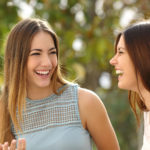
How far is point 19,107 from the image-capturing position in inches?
109

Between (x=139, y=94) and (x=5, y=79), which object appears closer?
(x=139, y=94)

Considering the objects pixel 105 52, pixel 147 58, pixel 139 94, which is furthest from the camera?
pixel 105 52

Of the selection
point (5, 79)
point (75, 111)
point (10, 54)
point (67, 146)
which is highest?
point (10, 54)

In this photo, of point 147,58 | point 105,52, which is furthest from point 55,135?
point 105,52

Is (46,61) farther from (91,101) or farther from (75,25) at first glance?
(75,25)

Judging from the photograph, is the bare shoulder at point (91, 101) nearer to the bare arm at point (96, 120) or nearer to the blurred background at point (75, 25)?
the bare arm at point (96, 120)

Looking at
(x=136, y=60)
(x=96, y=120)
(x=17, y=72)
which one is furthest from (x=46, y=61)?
(x=136, y=60)

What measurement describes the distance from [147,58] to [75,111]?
29.2 inches

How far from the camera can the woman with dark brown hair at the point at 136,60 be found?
7.26 feet

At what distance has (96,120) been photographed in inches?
105

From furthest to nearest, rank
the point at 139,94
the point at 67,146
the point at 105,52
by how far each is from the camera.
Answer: the point at 105,52 < the point at 67,146 < the point at 139,94

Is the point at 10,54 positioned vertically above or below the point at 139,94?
above

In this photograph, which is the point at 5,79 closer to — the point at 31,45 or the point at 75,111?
the point at 31,45

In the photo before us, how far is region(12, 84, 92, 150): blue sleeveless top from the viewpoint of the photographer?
8.58 feet
